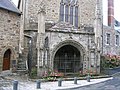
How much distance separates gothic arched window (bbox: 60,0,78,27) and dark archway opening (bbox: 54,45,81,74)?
3.66 metres

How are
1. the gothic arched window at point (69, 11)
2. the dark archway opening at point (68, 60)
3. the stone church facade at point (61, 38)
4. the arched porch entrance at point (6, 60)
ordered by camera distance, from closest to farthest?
the stone church facade at point (61, 38) → the arched porch entrance at point (6, 60) → the dark archway opening at point (68, 60) → the gothic arched window at point (69, 11)

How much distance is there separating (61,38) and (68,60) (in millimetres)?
2269

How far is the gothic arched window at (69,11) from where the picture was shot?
62.7 ft

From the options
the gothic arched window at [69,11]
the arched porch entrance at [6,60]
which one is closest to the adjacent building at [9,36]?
the arched porch entrance at [6,60]

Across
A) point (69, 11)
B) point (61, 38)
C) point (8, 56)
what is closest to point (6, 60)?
point (8, 56)

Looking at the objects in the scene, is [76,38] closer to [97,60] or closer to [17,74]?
[97,60]

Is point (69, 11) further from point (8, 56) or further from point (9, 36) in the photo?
point (8, 56)

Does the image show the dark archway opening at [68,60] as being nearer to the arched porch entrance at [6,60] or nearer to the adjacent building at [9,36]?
the adjacent building at [9,36]

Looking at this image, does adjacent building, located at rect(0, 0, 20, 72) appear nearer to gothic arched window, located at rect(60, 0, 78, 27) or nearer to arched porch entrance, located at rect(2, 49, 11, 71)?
arched porch entrance, located at rect(2, 49, 11, 71)

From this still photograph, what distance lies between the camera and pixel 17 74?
579 inches

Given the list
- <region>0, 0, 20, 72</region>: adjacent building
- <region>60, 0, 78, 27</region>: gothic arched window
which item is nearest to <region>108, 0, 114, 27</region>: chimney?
<region>60, 0, 78, 27</region>: gothic arched window

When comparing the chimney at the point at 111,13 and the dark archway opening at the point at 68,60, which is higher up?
the chimney at the point at 111,13

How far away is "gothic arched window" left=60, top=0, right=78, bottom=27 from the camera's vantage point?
753 inches

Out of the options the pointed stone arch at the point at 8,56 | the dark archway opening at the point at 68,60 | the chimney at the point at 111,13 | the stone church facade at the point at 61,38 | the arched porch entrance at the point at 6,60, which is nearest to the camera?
the stone church facade at the point at 61,38
